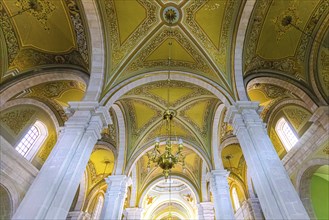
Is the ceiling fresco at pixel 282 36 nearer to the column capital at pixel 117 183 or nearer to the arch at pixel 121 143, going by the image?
the arch at pixel 121 143

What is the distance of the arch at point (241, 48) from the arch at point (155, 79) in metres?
0.42

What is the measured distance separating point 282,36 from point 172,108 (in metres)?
5.24

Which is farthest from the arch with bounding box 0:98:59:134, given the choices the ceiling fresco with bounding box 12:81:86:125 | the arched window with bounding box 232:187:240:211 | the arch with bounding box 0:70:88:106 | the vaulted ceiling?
the arched window with bounding box 232:187:240:211

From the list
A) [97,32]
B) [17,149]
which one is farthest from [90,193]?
[97,32]

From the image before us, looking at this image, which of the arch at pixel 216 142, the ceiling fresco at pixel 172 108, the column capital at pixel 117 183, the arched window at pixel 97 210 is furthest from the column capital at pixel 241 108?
the arched window at pixel 97 210

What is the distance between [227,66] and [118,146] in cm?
633

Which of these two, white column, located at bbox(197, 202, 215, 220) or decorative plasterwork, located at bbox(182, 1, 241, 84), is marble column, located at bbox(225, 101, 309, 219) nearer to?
decorative plasterwork, located at bbox(182, 1, 241, 84)

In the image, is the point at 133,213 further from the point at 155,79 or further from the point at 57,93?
the point at 155,79

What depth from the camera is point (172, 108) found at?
32.7 feet

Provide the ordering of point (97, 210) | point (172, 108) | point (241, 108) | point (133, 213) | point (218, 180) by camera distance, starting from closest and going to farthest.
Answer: point (241, 108)
point (218, 180)
point (172, 108)
point (133, 213)
point (97, 210)

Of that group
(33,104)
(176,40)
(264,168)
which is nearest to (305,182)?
(264,168)

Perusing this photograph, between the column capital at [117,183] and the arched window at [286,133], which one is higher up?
the arched window at [286,133]

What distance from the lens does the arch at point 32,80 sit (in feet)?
22.5

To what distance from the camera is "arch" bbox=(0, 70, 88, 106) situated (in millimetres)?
6844
